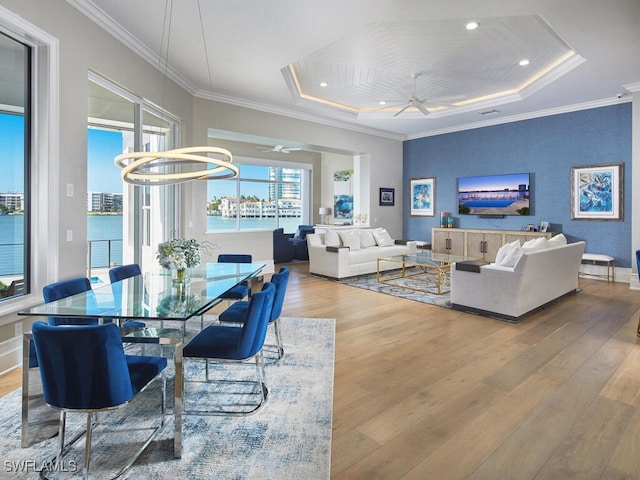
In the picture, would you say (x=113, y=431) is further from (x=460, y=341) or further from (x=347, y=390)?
(x=460, y=341)

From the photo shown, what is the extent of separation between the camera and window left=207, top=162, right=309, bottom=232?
9.73 m

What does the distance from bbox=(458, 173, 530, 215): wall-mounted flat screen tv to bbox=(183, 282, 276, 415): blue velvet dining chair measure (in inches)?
263

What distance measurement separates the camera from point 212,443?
200 cm

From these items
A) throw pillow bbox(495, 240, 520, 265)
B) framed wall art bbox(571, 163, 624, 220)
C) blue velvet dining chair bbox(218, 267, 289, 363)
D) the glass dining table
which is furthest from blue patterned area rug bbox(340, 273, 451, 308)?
the glass dining table

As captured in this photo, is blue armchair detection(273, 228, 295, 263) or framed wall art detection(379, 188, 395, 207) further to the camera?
framed wall art detection(379, 188, 395, 207)

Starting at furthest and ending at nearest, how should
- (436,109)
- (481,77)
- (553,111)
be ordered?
1. (436,109)
2. (553,111)
3. (481,77)

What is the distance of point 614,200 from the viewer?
6.31m

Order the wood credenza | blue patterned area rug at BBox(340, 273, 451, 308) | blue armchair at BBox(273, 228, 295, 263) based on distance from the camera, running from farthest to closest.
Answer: blue armchair at BBox(273, 228, 295, 263) → the wood credenza → blue patterned area rug at BBox(340, 273, 451, 308)

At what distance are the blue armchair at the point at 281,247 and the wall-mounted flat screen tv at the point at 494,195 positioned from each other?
4082 mm

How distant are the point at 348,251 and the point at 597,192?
14.6ft

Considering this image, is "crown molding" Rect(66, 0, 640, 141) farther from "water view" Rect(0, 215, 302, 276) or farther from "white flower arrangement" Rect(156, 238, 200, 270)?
"white flower arrangement" Rect(156, 238, 200, 270)

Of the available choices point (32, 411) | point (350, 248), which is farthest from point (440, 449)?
point (350, 248)

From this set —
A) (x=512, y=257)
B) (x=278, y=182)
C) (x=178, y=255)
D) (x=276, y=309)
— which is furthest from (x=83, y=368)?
(x=278, y=182)

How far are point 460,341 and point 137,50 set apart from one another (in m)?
4.73
